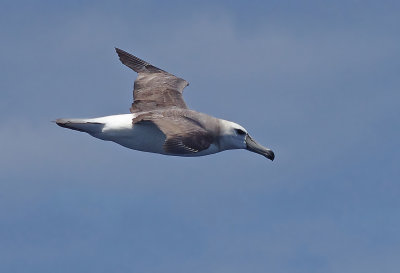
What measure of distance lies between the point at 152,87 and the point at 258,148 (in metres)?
4.68

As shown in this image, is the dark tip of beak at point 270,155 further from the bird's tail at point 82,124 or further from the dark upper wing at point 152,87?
the bird's tail at point 82,124

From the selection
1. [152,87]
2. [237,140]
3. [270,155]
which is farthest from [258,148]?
[152,87]

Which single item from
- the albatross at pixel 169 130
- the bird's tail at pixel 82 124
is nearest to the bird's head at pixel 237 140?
the albatross at pixel 169 130

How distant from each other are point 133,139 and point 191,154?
6.28 feet

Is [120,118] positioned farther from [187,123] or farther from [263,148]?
[263,148]

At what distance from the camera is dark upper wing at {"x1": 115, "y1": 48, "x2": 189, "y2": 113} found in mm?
27250

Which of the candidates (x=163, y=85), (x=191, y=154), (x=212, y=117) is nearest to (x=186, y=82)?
(x=163, y=85)

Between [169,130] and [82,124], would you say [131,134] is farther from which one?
[169,130]

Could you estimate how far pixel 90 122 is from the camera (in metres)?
24.3

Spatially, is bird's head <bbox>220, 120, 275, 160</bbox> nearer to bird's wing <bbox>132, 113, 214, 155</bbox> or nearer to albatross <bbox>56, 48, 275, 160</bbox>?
albatross <bbox>56, 48, 275, 160</bbox>

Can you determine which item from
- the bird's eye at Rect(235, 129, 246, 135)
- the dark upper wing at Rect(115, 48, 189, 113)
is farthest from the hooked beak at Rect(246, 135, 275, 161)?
the dark upper wing at Rect(115, 48, 189, 113)

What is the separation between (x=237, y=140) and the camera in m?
25.5

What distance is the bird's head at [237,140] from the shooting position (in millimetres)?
25172

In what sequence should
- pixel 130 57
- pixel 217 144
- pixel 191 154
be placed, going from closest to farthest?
pixel 191 154, pixel 217 144, pixel 130 57
